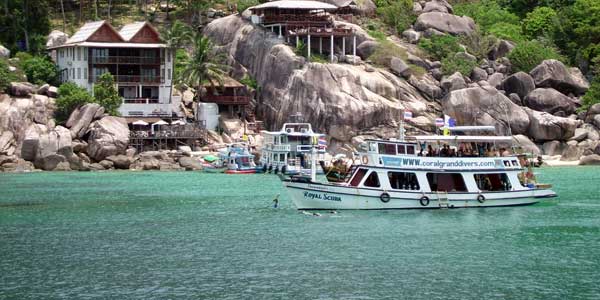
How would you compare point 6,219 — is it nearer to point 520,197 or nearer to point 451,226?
point 451,226

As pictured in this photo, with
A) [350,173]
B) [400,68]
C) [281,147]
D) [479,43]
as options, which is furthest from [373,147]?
[479,43]

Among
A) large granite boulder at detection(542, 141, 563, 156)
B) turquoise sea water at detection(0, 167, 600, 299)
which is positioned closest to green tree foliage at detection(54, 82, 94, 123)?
turquoise sea water at detection(0, 167, 600, 299)

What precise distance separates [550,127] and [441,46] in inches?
623

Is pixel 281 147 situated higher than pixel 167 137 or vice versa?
pixel 167 137

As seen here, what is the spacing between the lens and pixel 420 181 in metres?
56.1

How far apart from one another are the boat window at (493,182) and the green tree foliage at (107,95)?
48.0 m

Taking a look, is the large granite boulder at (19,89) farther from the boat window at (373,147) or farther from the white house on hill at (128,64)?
the boat window at (373,147)

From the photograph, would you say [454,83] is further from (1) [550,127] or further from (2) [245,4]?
(2) [245,4]

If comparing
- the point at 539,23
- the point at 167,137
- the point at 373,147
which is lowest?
the point at 373,147

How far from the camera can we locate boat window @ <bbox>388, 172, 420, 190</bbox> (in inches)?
2187

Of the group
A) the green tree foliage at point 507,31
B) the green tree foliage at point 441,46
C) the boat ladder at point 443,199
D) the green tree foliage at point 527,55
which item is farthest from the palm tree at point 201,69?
the boat ladder at point 443,199

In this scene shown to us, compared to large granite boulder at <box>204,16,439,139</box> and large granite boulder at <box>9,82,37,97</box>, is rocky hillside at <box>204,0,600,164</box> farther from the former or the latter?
large granite boulder at <box>9,82,37,97</box>

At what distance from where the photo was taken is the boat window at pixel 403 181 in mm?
55559

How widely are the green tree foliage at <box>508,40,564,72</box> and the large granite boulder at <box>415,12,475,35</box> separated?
6439 millimetres
